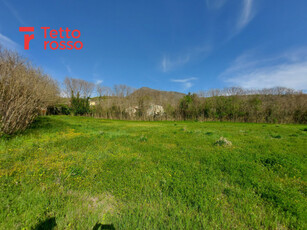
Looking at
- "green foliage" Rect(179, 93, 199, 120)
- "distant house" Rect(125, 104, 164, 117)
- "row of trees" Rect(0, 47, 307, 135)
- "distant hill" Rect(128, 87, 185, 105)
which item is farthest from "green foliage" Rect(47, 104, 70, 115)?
"green foliage" Rect(179, 93, 199, 120)

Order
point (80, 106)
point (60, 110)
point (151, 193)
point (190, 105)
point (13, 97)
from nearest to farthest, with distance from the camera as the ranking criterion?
1. point (151, 193)
2. point (13, 97)
3. point (190, 105)
4. point (80, 106)
5. point (60, 110)

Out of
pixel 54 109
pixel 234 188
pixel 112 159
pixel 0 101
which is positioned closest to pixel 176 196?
pixel 234 188

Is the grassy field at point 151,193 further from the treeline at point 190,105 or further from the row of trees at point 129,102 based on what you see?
the treeline at point 190,105

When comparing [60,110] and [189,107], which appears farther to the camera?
[60,110]

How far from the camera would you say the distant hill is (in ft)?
84.6

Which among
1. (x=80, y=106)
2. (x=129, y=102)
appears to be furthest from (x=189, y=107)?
(x=80, y=106)

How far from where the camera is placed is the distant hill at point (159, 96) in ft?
84.6

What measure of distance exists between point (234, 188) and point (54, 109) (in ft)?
127

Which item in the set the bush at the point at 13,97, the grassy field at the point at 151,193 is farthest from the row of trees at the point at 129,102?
the grassy field at the point at 151,193

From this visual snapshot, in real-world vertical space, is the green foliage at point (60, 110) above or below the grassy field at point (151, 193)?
above

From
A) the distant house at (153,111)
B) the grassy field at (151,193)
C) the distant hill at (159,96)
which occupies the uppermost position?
the distant hill at (159,96)

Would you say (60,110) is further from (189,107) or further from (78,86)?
(189,107)

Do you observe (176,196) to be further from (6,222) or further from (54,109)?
(54,109)

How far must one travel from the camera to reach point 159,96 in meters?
26.7
